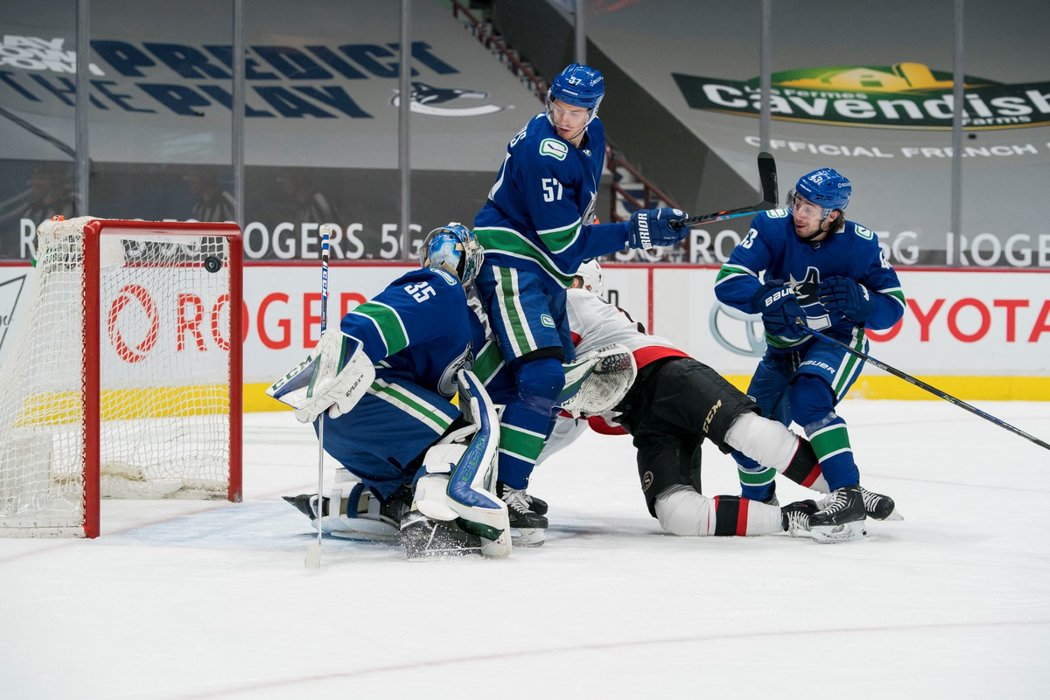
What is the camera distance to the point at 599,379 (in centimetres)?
327

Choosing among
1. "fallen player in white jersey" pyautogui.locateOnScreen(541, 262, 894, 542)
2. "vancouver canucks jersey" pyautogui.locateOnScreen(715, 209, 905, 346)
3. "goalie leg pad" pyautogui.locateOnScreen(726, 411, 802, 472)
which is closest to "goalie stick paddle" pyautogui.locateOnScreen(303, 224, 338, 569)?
"fallen player in white jersey" pyautogui.locateOnScreen(541, 262, 894, 542)

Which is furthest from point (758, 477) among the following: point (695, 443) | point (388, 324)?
point (388, 324)

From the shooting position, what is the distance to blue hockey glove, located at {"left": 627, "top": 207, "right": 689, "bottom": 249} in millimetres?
3139

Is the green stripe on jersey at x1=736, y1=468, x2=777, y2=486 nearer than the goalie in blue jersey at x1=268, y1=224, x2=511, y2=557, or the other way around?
the goalie in blue jersey at x1=268, y1=224, x2=511, y2=557

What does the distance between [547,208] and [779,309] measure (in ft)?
2.12

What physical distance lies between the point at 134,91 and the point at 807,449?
6854 millimetres

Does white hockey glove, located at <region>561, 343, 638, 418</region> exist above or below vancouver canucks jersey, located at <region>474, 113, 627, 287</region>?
below

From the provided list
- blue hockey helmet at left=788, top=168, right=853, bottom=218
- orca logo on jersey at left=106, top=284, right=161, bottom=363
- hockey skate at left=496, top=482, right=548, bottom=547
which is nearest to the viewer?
hockey skate at left=496, top=482, right=548, bottom=547

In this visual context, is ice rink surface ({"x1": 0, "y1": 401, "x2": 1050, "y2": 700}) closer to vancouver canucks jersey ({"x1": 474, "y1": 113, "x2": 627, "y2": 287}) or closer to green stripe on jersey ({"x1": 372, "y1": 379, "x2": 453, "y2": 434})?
green stripe on jersey ({"x1": 372, "y1": 379, "x2": 453, "y2": 434})

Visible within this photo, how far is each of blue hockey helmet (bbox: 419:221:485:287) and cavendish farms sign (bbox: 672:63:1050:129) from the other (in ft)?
23.6

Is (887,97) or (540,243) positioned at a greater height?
(887,97)

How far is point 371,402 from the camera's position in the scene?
2920 mm

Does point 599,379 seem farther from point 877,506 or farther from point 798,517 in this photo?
point 877,506

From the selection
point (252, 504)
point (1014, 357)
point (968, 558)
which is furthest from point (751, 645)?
point (1014, 357)
